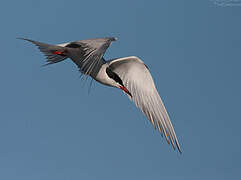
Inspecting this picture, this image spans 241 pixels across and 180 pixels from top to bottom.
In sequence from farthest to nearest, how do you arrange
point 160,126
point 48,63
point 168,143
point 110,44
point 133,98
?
point 48,63, point 133,98, point 160,126, point 168,143, point 110,44

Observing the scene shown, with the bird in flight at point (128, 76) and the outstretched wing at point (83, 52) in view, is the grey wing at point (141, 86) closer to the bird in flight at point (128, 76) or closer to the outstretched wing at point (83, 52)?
the bird in flight at point (128, 76)

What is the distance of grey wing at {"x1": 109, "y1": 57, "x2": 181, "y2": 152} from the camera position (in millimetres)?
5969

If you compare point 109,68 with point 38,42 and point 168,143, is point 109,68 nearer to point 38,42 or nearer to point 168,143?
point 38,42

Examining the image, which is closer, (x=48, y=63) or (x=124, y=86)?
(x=124, y=86)

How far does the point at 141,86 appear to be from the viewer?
20.5 feet

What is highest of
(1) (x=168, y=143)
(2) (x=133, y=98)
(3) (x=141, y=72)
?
(3) (x=141, y=72)

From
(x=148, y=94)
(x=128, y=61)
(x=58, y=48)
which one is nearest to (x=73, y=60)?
(x=58, y=48)

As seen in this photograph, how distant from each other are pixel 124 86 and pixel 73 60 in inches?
38.6

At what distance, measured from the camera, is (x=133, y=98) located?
20.1 feet

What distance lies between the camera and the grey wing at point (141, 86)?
5969 mm

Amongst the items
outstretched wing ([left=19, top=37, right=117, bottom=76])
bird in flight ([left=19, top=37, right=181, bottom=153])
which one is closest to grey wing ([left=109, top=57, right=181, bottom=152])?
bird in flight ([left=19, top=37, right=181, bottom=153])

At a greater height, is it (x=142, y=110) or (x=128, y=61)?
(x=128, y=61)

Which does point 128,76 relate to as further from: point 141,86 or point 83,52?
point 83,52

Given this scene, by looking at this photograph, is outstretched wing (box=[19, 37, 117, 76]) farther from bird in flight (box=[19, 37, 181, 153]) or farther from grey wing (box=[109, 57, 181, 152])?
grey wing (box=[109, 57, 181, 152])
